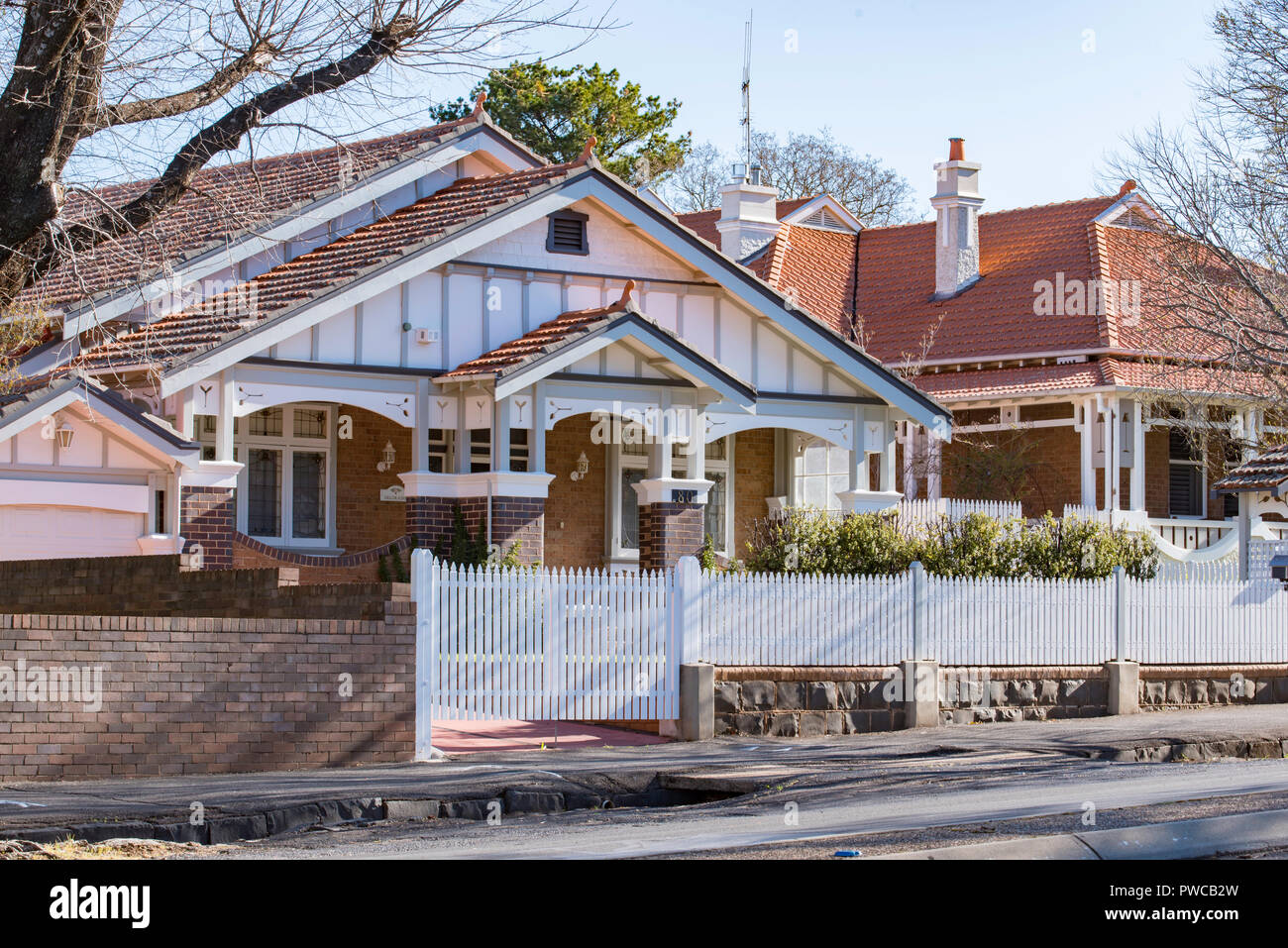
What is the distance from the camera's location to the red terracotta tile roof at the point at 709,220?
3672cm

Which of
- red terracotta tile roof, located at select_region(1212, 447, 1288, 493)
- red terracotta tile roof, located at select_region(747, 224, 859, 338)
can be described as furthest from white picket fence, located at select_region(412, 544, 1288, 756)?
red terracotta tile roof, located at select_region(747, 224, 859, 338)

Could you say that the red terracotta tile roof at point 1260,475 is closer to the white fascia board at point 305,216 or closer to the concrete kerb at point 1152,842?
the white fascia board at point 305,216

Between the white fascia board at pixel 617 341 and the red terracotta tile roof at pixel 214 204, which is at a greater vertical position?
the red terracotta tile roof at pixel 214 204

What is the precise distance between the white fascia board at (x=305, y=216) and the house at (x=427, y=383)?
38mm

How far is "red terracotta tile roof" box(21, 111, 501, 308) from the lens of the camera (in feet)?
40.1

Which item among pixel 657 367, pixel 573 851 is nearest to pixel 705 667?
pixel 657 367

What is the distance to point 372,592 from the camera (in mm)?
14711

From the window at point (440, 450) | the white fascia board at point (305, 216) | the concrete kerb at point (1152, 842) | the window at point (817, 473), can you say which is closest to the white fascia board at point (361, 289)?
the white fascia board at point (305, 216)

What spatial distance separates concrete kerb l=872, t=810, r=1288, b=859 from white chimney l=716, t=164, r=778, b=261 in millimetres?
22640

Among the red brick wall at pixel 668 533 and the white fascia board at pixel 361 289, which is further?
the red brick wall at pixel 668 533

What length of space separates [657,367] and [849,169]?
3869 centimetres

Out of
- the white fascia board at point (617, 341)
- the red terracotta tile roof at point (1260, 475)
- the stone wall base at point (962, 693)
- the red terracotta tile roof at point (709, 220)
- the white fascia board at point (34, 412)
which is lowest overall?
the stone wall base at point (962, 693)

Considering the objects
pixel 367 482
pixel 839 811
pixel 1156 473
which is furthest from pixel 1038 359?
pixel 839 811

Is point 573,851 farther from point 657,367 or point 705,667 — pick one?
point 657,367
